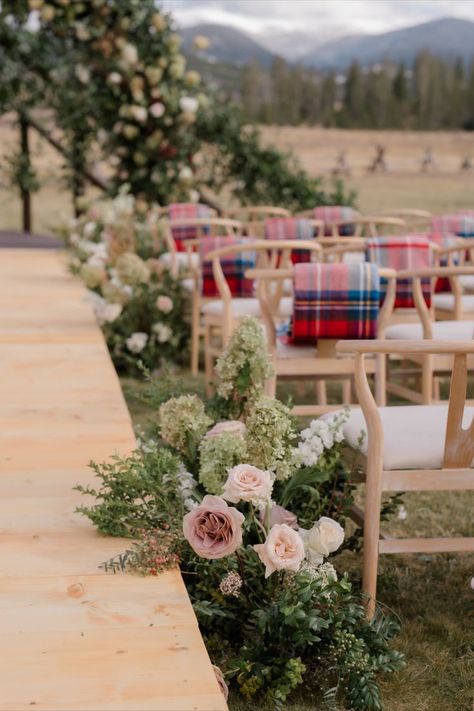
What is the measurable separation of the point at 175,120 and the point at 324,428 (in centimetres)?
754

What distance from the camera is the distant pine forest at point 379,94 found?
11.3 metres

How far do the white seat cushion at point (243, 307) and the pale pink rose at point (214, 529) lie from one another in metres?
2.54

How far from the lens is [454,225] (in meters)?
5.85

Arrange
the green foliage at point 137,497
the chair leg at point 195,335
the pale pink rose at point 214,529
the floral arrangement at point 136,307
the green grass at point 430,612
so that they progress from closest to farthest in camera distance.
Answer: the pale pink rose at point 214,529, the green grass at point 430,612, the green foliage at point 137,497, the chair leg at point 195,335, the floral arrangement at point 136,307

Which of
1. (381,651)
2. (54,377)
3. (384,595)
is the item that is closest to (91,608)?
(381,651)

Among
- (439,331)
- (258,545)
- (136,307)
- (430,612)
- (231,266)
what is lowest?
(430,612)

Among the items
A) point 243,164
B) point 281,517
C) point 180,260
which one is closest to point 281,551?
point 281,517

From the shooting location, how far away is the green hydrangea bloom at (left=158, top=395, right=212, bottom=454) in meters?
2.60

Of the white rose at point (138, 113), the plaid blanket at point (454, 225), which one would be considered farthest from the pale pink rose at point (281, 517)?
the white rose at point (138, 113)

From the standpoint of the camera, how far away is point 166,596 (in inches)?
83.4

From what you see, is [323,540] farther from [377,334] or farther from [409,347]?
[377,334]

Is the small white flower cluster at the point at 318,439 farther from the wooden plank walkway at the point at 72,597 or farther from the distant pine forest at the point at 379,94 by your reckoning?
the distant pine forest at the point at 379,94

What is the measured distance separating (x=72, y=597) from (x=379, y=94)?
9.99 meters

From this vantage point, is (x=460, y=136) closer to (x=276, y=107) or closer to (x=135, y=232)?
(x=276, y=107)
